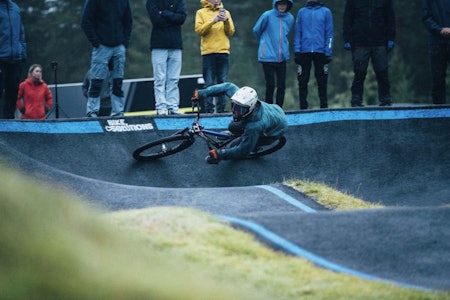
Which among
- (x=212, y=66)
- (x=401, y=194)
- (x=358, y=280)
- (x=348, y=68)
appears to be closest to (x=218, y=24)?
(x=212, y=66)

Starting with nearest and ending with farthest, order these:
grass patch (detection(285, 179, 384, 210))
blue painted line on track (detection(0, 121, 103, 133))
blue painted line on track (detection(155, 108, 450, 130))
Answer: grass patch (detection(285, 179, 384, 210))
blue painted line on track (detection(0, 121, 103, 133))
blue painted line on track (detection(155, 108, 450, 130))

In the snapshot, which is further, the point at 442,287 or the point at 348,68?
the point at 348,68

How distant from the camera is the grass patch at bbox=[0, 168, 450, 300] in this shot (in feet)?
17.2

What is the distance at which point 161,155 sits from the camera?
46.8 feet

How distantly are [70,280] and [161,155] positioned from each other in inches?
359

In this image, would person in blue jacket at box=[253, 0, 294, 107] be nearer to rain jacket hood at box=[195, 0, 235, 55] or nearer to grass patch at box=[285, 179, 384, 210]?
rain jacket hood at box=[195, 0, 235, 55]

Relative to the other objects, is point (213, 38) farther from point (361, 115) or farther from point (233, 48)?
point (233, 48)

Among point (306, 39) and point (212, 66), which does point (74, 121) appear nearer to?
point (212, 66)

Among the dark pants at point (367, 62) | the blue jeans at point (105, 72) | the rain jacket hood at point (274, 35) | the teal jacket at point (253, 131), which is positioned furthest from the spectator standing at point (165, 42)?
the dark pants at point (367, 62)

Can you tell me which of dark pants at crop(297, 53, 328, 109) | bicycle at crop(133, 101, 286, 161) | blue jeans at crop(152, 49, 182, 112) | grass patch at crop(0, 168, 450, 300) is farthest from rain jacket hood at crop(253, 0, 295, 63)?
grass patch at crop(0, 168, 450, 300)

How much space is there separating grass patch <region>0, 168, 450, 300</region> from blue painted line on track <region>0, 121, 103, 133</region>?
19.2 ft

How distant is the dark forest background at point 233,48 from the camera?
42375 millimetres

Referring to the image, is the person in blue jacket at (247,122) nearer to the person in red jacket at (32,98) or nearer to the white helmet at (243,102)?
the white helmet at (243,102)

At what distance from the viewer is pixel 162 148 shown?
14422 mm
